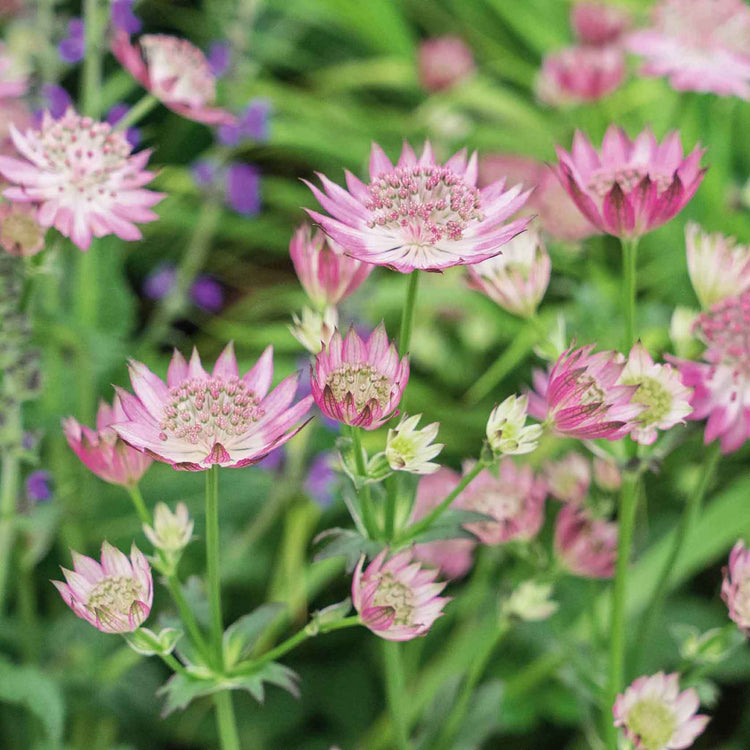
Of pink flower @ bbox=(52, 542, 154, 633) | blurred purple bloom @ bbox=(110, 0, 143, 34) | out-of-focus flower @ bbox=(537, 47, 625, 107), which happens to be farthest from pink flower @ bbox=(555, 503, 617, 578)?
out-of-focus flower @ bbox=(537, 47, 625, 107)

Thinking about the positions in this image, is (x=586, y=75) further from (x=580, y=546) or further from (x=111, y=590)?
(x=111, y=590)

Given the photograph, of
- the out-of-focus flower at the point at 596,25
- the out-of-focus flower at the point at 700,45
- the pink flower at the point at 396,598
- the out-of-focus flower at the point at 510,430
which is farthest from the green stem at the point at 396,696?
the out-of-focus flower at the point at 596,25

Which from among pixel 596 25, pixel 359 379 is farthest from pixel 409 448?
pixel 596 25

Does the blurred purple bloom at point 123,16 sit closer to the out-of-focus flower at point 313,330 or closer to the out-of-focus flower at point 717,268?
the out-of-focus flower at point 313,330

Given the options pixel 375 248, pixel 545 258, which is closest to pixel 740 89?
pixel 545 258

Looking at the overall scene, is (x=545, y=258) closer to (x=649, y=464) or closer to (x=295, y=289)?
(x=649, y=464)
